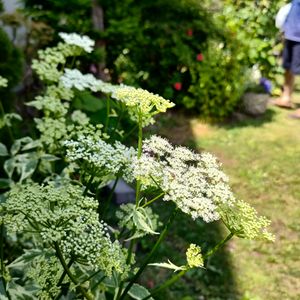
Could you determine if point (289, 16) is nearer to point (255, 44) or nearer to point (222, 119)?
point (255, 44)

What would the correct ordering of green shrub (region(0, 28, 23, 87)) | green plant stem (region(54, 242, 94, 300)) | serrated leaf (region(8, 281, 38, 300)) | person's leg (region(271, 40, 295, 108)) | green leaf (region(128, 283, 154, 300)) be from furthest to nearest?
1. person's leg (region(271, 40, 295, 108))
2. green shrub (region(0, 28, 23, 87))
3. serrated leaf (region(8, 281, 38, 300))
4. green leaf (region(128, 283, 154, 300))
5. green plant stem (region(54, 242, 94, 300))

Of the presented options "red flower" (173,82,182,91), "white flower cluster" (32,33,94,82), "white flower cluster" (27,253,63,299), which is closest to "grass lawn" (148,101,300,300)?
"red flower" (173,82,182,91)

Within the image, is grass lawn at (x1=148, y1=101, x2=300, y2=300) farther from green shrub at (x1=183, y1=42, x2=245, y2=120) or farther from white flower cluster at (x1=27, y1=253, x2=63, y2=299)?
white flower cluster at (x1=27, y1=253, x2=63, y2=299)

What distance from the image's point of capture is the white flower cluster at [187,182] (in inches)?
51.4

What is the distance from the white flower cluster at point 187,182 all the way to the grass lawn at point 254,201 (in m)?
1.08

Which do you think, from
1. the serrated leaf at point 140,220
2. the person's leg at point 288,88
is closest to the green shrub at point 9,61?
the serrated leaf at point 140,220

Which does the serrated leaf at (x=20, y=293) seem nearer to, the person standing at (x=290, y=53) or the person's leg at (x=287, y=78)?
the person standing at (x=290, y=53)

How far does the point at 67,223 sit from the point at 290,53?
5241 mm

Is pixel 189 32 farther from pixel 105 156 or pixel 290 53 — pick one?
pixel 105 156

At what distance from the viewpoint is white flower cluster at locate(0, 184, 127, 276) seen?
1.34 meters

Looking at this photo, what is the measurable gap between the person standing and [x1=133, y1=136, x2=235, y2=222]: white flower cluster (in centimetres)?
449

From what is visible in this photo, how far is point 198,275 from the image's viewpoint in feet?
10.7

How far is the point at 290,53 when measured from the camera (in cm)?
605

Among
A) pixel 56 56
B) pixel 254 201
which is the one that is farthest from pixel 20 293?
pixel 254 201
